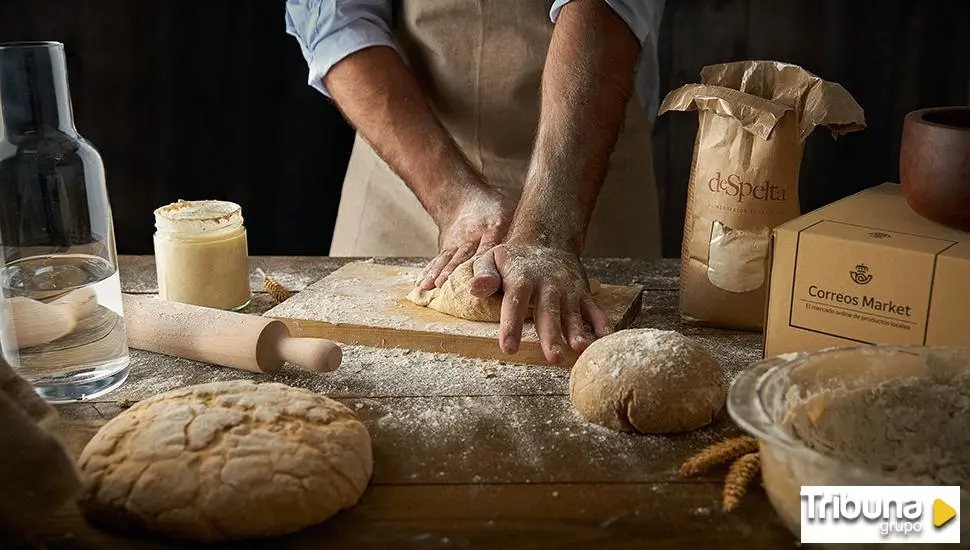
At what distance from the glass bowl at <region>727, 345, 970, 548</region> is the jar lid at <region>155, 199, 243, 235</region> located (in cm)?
97

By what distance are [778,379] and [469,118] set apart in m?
1.26

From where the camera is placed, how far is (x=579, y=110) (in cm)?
187

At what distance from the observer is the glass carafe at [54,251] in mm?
1264

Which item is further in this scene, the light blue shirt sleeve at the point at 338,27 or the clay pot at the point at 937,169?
the light blue shirt sleeve at the point at 338,27

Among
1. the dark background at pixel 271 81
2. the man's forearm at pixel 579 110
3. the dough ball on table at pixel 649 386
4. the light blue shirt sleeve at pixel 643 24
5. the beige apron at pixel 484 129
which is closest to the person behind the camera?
the dough ball on table at pixel 649 386

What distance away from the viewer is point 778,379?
3.46 ft

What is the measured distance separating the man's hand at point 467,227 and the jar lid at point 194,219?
0.35 metres

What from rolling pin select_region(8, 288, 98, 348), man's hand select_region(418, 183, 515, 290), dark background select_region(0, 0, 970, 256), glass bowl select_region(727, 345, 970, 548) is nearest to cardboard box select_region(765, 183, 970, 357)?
glass bowl select_region(727, 345, 970, 548)

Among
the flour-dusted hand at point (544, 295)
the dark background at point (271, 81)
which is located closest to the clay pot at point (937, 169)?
the flour-dusted hand at point (544, 295)

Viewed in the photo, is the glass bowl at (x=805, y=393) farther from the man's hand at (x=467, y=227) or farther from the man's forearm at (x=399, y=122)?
the man's forearm at (x=399, y=122)

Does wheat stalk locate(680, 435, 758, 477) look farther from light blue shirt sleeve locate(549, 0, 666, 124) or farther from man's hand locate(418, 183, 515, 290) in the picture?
light blue shirt sleeve locate(549, 0, 666, 124)

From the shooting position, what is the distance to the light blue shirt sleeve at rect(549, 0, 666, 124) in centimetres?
192

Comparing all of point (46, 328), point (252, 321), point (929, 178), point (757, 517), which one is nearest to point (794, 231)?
point (929, 178)

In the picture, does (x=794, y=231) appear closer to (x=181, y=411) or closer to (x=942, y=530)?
(x=942, y=530)
